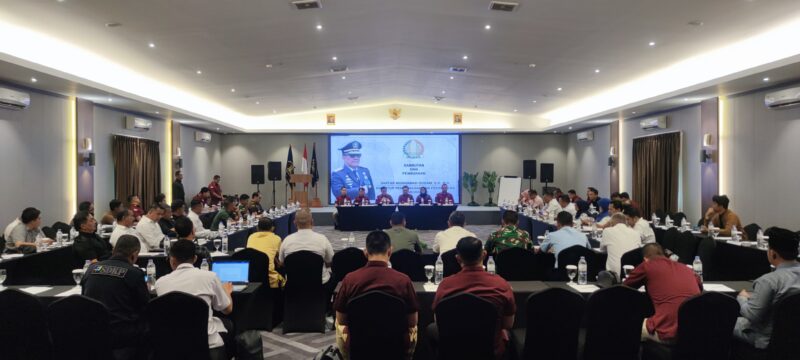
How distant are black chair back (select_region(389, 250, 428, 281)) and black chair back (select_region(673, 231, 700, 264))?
3.19 metres

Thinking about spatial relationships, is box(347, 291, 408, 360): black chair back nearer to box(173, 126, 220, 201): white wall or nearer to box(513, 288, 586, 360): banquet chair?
box(513, 288, 586, 360): banquet chair

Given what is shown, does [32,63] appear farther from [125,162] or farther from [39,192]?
[125,162]

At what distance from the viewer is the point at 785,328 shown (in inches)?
108

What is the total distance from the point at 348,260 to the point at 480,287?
2.34 meters

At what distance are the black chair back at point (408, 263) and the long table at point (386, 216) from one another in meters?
7.48

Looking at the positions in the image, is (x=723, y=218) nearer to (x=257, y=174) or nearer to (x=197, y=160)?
(x=257, y=174)

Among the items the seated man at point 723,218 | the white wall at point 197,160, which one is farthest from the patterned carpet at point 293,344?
the white wall at point 197,160

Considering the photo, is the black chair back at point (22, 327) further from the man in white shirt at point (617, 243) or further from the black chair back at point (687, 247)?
the black chair back at point (687, 247)

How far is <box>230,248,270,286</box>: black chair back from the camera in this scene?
4590 millimetres

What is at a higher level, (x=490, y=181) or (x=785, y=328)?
(x=490, y=181)

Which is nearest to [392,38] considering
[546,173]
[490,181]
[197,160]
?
[197,160]

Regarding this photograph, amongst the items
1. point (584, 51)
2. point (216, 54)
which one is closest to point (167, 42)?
point (216, 54)

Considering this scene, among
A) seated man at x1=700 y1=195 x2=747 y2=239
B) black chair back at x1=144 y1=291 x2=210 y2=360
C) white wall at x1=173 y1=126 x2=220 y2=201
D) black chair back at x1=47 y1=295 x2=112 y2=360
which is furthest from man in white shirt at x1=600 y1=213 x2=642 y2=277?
white wall at x1=173 y1=126 x2=220 y2=201

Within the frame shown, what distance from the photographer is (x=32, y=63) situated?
6621 mm
